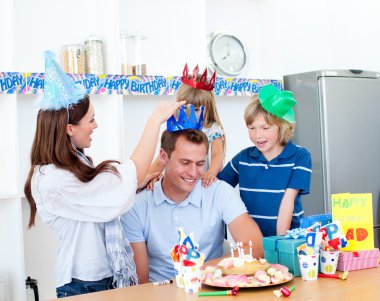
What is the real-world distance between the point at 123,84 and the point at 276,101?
4.40 feet

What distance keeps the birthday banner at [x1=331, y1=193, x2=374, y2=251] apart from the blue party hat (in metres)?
0.98

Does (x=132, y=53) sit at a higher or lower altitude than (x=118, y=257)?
higher

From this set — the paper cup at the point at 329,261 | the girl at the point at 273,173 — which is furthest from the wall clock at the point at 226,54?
the paper cup at the point at 329,261

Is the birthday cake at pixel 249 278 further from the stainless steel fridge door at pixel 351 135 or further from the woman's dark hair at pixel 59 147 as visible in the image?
the stainless steel fridge door at pixel 351 135

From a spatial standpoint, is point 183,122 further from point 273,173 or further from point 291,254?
point 291,254

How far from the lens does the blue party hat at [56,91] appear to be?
88.8 inches

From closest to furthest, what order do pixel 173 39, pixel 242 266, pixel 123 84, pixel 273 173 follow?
pixel 242 266
pixel 273 173
pixel 123 84
pixel 173 39

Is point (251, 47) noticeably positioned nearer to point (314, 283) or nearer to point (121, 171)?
point (121, 171)

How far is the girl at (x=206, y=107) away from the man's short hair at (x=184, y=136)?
Answer: 0.22m

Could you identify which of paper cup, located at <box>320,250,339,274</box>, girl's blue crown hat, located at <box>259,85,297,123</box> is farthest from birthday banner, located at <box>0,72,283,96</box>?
paper cup, located at <box>320,250,339,274</box>

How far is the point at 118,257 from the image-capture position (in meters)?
2.23

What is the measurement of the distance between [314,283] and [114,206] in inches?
28.4

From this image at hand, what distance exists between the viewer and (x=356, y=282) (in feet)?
6.38

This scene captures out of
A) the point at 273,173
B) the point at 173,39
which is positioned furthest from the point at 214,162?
the point at 173,39
